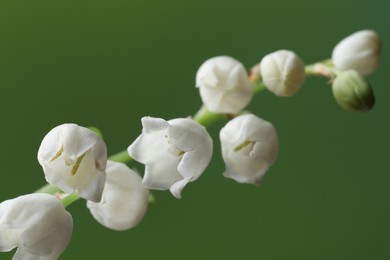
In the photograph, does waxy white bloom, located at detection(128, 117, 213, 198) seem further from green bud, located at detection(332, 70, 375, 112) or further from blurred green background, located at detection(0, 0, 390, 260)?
blurred green background, located at detection(0, 0, 390, 260)

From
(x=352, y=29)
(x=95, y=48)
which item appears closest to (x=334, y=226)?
(x=352, y=29)

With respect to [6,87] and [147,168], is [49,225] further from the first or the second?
[6,87]

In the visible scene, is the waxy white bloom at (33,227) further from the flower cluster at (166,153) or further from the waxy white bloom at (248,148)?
the waxy white bloom at (248,148)

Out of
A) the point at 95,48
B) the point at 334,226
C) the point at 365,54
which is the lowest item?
the point at 334,226

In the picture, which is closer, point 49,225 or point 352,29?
point 49,225

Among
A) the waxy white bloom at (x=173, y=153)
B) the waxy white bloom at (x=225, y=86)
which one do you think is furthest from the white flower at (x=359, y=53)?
the waxy white bloom at (x=173, y=153)

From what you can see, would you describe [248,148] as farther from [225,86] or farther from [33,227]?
[33,227]

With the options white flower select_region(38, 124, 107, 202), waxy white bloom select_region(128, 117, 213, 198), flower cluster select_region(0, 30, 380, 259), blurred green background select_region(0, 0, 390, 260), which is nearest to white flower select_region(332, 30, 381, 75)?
flower cluster select_region(0, 30, 380, 259)
